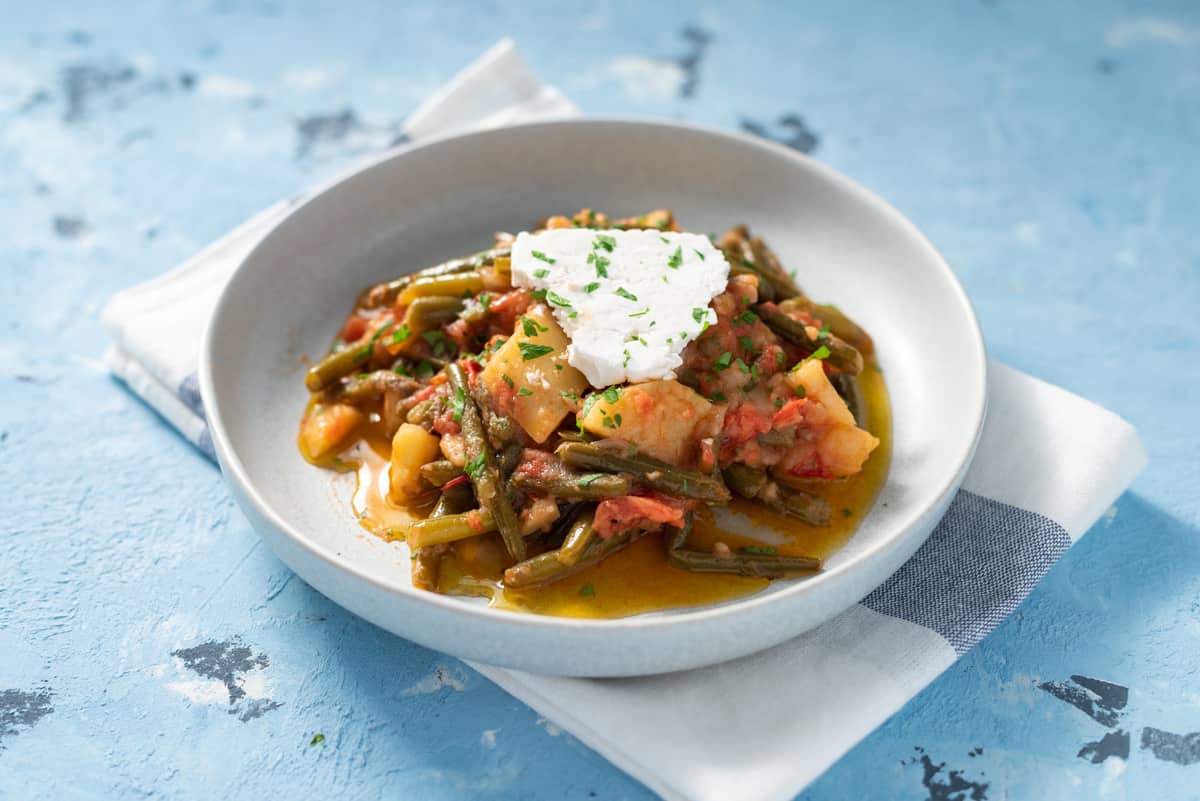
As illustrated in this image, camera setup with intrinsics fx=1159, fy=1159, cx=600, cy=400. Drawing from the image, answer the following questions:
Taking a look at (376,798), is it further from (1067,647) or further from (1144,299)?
(1144,299)

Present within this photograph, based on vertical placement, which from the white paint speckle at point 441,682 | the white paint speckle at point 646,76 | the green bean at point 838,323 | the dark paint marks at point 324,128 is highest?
the green bean at point 838,323

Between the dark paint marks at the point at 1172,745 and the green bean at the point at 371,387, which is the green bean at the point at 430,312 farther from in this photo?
the dark paint marks at the point at 1172,745

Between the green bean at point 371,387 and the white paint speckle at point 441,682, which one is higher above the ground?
the green bean at point 371,387

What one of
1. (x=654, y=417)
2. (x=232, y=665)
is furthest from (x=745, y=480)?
(x=232, y=665)

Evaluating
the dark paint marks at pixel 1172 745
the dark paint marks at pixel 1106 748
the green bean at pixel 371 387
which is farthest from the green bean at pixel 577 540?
the dark paint marks at pixel 1172 745

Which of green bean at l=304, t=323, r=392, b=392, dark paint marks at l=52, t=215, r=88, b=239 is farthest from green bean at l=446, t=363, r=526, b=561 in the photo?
dark paint marks at l=52, t=215, r=88, b=239

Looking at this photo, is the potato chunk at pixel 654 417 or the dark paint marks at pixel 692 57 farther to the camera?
the dark paint marks at pixel 692 57
